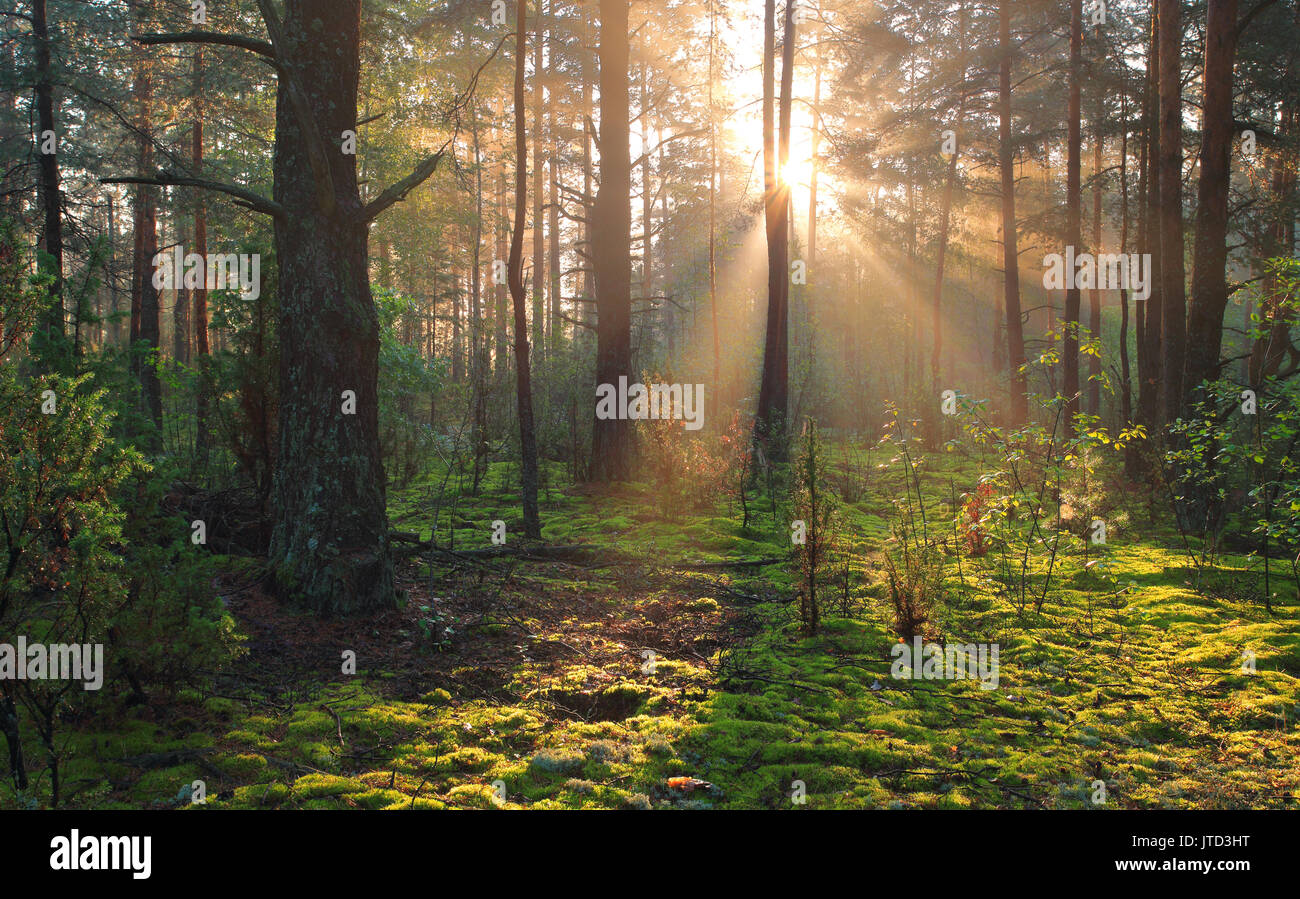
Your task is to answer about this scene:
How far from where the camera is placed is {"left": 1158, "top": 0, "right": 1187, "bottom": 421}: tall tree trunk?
9094 millimetres

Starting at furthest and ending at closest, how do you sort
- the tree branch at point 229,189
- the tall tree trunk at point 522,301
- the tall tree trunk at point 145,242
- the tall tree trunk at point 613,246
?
the tall tree trunk at point 145,242, the tall tree trunk at point 613,246, the tall tree trunk at point 522,301, the tree branch at point 229,189

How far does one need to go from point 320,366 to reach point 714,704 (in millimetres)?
3658

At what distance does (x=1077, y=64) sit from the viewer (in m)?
14.4

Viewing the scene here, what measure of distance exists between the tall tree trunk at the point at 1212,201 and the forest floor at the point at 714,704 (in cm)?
281

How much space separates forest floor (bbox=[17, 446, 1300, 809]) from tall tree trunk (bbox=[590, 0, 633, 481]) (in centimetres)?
491

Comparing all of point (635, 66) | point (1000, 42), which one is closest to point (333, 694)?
point (1000, 42)

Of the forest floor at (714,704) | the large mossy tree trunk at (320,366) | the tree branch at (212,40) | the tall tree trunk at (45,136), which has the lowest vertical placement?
the forest floor at (714,704)

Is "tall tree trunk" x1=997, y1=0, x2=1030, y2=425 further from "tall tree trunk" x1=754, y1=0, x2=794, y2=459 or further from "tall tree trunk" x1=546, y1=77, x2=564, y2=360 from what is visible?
"tall tree trunk" x1=546, y1=77, x2=564, y2=360

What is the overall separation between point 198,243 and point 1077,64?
1910cm

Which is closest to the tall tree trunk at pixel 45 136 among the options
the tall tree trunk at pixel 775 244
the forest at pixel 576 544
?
the forest at pixel 576 544

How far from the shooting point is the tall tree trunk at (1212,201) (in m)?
8.20

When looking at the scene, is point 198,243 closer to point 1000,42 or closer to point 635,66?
point 635,66

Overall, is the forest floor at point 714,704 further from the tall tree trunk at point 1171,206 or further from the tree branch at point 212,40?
the tree branch at point 212,40

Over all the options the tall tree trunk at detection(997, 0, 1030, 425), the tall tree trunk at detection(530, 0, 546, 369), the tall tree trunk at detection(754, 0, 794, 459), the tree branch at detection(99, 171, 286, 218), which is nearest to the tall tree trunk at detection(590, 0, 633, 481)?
the tall tree trunk at detection(754, 0, 794, 459)
